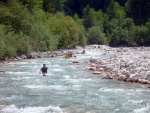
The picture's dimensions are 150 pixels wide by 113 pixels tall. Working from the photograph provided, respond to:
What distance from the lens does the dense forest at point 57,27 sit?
3731 centimetres

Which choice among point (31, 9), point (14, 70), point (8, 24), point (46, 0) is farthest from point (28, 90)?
point (46, 0)

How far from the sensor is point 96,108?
13.3m

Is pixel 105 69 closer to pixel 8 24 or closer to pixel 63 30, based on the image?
pixel 8 24

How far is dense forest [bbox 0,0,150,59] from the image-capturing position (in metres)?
37.3

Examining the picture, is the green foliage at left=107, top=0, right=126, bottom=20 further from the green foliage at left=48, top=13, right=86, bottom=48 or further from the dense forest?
the green foliage at left=48, top=13, right=86, bottom=48

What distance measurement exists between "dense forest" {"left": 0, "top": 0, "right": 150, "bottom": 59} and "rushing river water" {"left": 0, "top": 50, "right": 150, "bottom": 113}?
1201cm

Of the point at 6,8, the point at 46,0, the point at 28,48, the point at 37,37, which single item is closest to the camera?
the point at 28,48

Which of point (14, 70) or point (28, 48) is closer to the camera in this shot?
point (14, 70)

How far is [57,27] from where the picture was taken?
5231 cm

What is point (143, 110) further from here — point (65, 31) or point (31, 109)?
point (65, 31)

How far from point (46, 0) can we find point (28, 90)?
4988 centimetres

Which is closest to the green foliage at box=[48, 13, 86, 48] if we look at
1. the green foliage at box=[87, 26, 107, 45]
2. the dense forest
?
the dense forest

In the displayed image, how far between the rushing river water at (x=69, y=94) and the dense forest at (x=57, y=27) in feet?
39.4

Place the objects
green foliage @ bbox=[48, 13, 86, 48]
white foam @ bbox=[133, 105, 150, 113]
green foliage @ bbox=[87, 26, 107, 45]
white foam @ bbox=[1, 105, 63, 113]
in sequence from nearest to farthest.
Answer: white foam @ bbox=[1, 105, 63, 113]
white foam @ bbox=[133, 105, 150, 113]
green foliage @ bbox=[48, 13, 86, 48]
green foliage @ bbox=[87, 26, 107, 45]
